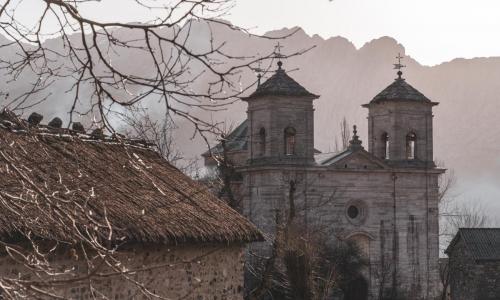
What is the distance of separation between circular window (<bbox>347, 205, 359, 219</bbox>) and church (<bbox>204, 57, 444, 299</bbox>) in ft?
0.11

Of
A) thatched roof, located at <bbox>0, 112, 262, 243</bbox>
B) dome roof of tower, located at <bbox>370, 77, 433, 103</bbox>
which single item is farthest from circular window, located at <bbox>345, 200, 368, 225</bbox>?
thatched roof, located at <bbox>0, 112, 262, 243</bbox>

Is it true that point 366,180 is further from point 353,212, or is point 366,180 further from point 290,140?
point 290,140

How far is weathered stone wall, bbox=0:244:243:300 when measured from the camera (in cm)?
1177

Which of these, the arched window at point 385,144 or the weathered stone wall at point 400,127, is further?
the arched window at point 385,144

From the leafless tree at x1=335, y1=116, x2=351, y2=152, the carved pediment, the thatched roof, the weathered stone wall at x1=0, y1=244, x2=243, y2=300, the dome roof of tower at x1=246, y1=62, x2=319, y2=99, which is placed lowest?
the weathered stone wall at x1=0, y1=244, x2=243, y2=300

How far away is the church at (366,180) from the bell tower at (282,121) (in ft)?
0.11

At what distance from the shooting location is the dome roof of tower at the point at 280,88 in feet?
122

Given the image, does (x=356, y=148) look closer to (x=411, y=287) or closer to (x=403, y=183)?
(x=403, y=183)

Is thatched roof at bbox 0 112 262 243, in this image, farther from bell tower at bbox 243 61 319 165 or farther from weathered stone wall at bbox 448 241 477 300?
weathered stone wall at bbox 448 241 477 300

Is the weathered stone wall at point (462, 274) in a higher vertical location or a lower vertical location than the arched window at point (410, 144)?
lower

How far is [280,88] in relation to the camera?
37.2 m

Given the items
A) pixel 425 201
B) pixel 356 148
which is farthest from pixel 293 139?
pixel 425 201

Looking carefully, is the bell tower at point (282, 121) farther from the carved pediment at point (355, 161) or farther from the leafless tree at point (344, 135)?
the leafless tree at point (344, 135)

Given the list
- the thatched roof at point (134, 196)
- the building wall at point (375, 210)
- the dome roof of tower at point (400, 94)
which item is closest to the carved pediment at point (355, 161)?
the building wall at point (375, 210)
